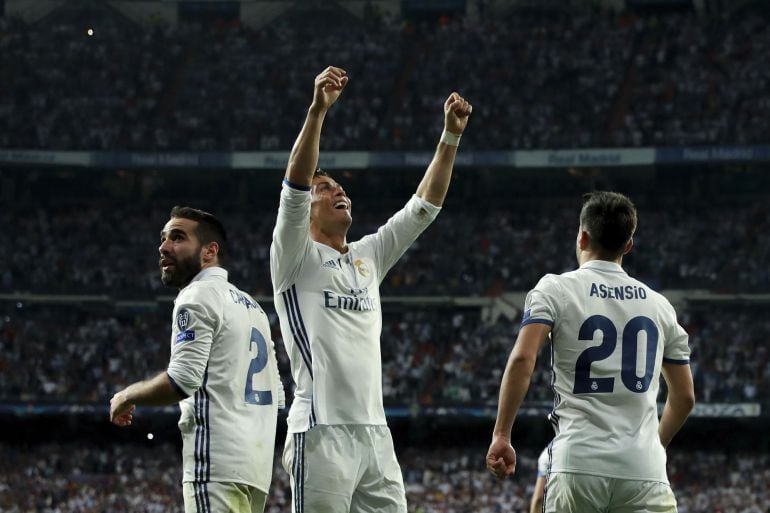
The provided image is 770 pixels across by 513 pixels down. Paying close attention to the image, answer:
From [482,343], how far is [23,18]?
2363cm

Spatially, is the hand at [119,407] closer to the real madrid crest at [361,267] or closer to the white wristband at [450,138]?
the real madrid crest at [361,267]

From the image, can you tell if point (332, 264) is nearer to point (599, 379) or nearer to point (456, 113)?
point (456, 113)

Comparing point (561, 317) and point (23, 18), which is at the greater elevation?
point (23, 18)

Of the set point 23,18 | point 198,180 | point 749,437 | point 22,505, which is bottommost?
point 22,505

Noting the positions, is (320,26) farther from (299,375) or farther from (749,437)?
(299,375)

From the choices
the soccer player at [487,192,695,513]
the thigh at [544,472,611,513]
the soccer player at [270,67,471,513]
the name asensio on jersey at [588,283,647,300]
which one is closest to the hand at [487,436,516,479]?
the soccer player at [487,192,695,513]

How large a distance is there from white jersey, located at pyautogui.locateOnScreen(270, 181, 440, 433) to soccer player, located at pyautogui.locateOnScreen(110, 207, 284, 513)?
204 mm

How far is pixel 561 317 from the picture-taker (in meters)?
5.17

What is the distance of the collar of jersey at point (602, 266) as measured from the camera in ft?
17.5

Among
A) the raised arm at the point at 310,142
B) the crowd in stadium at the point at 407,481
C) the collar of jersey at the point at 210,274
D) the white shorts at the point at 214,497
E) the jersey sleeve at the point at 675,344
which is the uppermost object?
the raised arm at the point at 310,142

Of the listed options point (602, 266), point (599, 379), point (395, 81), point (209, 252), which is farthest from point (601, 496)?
point (395, 81)

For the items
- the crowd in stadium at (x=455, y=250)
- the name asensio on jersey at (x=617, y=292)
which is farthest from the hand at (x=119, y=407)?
the crowd in stadium at (x=455, y=250)

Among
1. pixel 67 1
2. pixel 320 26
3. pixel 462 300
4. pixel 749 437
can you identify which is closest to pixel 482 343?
pixel 462 300

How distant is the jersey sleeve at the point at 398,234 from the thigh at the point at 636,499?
183cm
